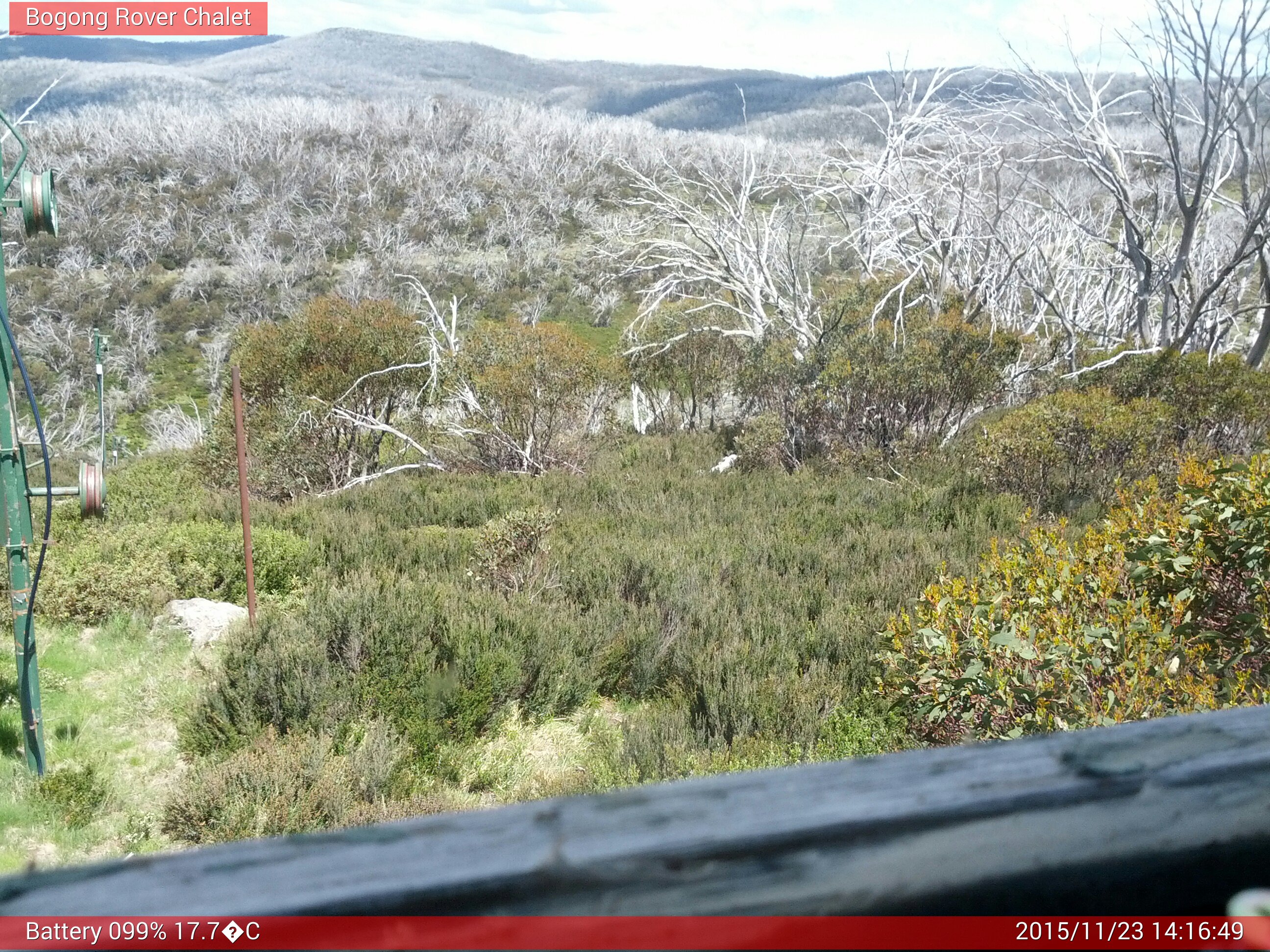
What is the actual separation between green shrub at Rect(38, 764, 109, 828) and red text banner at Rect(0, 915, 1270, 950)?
442 cm

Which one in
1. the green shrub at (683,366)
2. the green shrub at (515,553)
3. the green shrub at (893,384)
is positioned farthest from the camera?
the green shrub at (683,366)

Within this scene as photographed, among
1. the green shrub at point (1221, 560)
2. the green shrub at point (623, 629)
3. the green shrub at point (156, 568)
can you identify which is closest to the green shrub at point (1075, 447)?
the green shrub at point (623, 629)

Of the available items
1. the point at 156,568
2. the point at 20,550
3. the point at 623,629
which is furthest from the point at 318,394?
the point at 20,550

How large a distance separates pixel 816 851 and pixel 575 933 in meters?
0.15

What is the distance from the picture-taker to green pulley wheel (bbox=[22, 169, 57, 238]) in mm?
4191

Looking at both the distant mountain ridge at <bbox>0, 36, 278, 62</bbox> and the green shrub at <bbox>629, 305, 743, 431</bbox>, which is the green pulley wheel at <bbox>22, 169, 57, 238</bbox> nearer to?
the green shrub at <bbox>629, 305, 743, 431</bbox>

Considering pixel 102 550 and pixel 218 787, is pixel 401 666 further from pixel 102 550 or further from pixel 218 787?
pixel 102 550

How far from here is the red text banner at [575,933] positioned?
1.65ft

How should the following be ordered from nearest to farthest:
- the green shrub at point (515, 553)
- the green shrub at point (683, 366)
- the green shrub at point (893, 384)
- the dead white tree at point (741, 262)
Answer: the green shrub at point (515, 553) < the green shrub at point (893, 384) < the dead white tree at point (741, 262) < the green shrub at point (683, 366)

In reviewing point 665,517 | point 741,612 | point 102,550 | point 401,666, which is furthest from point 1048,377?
point 102,550

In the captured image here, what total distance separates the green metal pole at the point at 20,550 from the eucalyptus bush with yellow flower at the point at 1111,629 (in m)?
3.94

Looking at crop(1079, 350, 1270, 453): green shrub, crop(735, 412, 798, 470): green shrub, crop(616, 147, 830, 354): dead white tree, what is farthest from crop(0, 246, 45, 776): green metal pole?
crop(1079, 350, 1270, 453): green shrub

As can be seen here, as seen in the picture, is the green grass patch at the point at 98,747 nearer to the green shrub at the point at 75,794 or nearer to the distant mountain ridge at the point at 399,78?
the green shrub at the point at 75,794

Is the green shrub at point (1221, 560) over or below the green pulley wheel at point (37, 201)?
below
